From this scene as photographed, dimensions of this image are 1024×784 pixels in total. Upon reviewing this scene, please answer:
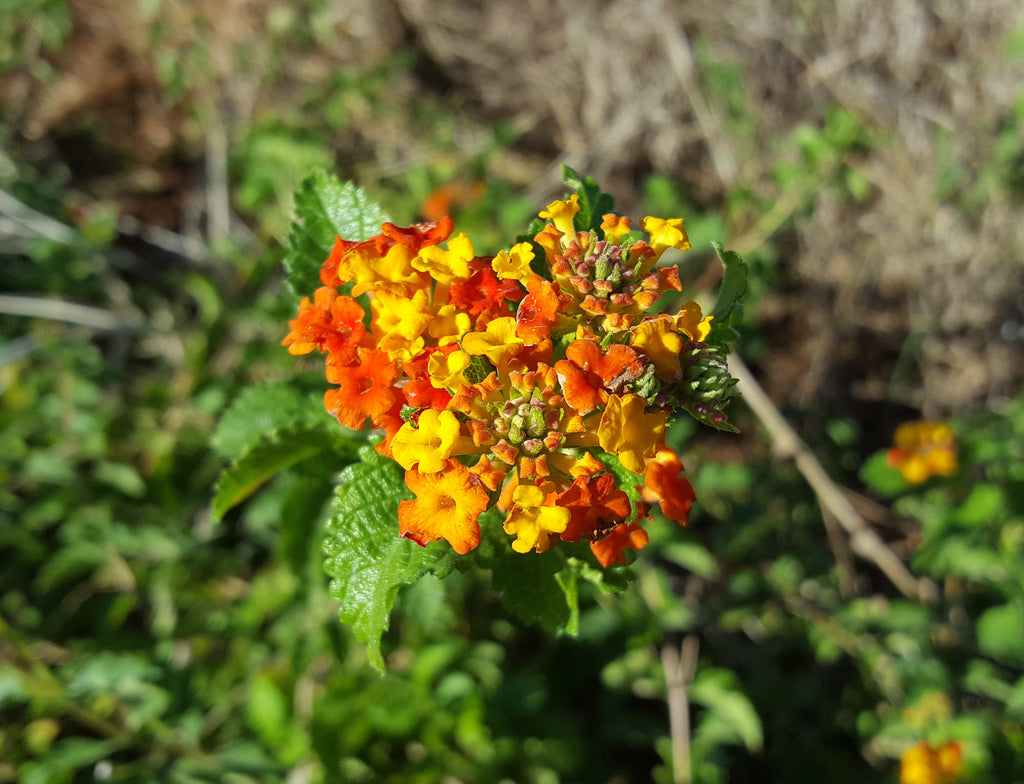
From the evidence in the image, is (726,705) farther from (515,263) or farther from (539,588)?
(515,263)

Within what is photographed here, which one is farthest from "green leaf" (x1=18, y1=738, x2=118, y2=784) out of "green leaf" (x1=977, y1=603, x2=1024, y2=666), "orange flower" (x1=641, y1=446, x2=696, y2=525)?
"green leaf" (x1=977, y1=603, x2=1024, y2=666)

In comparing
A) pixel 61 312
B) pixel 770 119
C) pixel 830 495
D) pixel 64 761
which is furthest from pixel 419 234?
pixel 770 119

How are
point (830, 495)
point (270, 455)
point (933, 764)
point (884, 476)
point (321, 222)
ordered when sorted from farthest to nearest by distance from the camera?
point (884, 476), point (830, 495), point (933, 764), point (321, 222), point (270, 455)

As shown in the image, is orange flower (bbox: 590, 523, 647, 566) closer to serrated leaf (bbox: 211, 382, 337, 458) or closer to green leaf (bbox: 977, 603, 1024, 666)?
serrated leaf (bbox: 211, 382, 337, 458)

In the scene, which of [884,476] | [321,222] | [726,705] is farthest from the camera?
[884,476]

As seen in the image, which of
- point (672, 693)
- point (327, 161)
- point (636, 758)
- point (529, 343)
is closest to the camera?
point (529, 343)

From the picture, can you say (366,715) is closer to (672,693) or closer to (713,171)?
(672,693)

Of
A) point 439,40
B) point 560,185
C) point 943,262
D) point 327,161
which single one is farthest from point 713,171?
point 327,161
